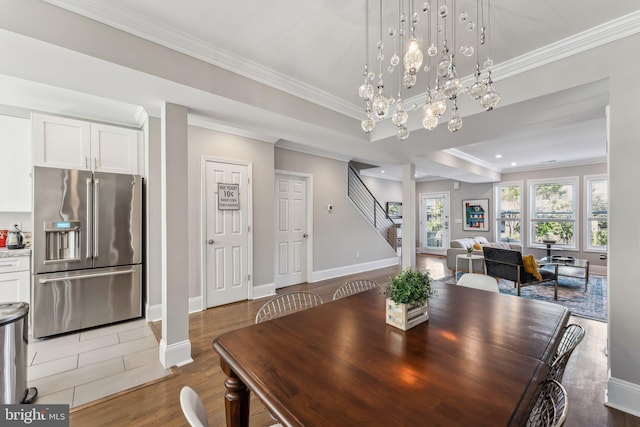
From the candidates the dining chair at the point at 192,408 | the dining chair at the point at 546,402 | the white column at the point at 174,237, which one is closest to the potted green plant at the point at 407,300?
the dining chair at the point at 546,402

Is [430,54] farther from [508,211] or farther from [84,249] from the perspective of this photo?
[508,211]

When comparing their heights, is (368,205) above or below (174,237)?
above

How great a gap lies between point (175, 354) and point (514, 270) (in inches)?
205

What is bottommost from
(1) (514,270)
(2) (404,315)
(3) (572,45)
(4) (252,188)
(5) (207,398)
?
(5) (207,398)

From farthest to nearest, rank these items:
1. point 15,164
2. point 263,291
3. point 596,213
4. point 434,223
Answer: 1. point 434,223
2. point 596,213
3. point 263,291
4. point 15,164

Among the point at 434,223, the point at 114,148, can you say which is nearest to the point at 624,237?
the point at 114,148

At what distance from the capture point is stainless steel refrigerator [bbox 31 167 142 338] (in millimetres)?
2873

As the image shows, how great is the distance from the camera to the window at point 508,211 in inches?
309

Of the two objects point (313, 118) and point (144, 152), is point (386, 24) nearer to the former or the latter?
point (313, 118)

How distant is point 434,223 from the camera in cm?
953

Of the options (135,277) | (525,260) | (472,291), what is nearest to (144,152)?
(135,277)

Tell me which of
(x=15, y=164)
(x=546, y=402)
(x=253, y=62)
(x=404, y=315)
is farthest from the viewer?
(x=15, y=164)

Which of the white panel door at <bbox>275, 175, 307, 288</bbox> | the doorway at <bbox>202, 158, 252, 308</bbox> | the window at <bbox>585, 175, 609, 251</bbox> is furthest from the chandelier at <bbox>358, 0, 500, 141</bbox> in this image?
the window at <bbox>585, 175, 609, 251</bbox>

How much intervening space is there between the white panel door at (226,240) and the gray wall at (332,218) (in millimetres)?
1050
